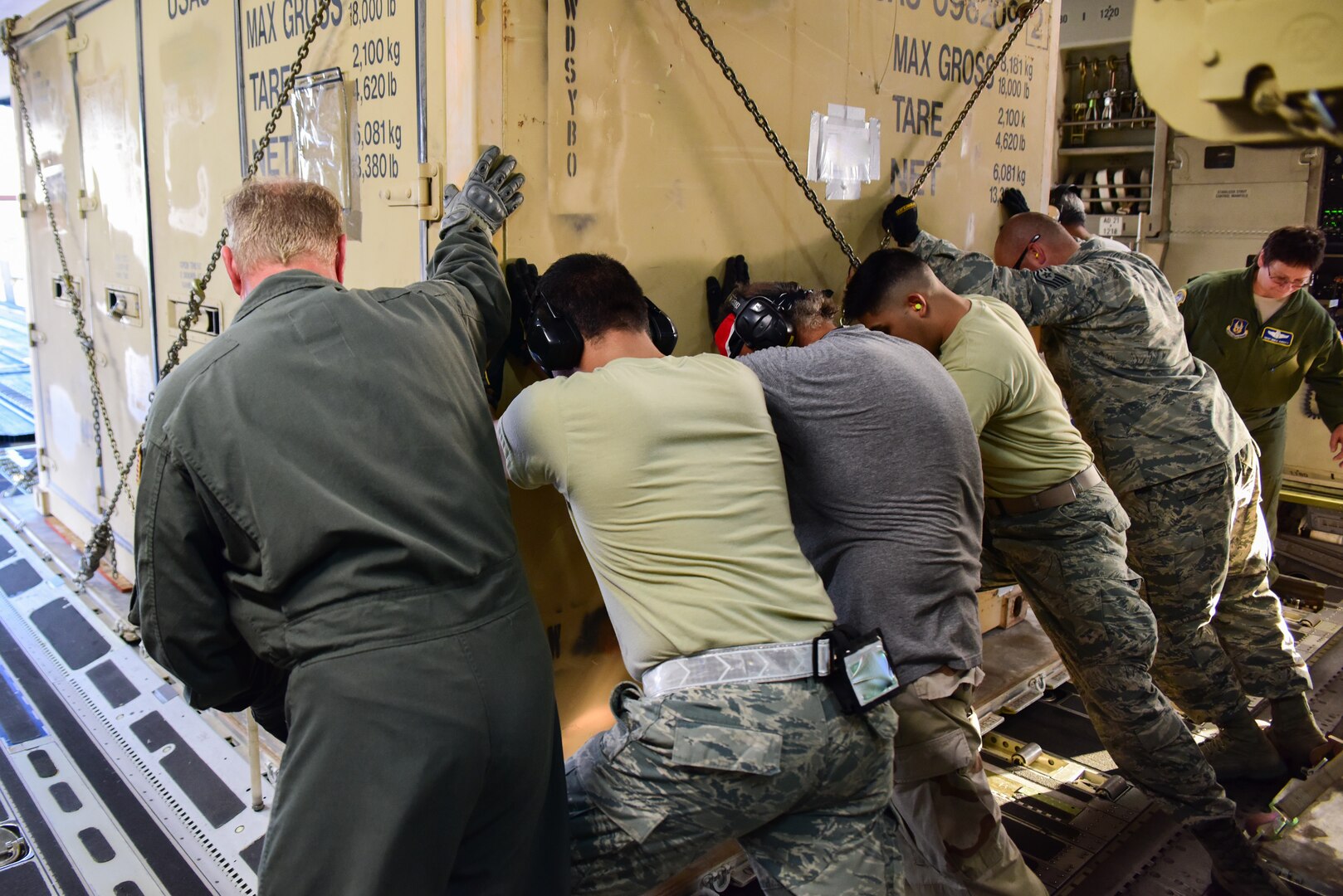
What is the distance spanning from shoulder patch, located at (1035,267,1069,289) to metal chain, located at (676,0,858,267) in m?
0.68

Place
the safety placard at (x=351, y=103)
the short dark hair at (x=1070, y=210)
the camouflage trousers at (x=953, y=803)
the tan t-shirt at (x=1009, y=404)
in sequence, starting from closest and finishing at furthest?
the camouflage trousers at (x=953, y=803)
the safety placard at (x=351, y=103)
the tan t-shirt at (x=1009, y=404)
the short dark hair at (x=1070, y=210)

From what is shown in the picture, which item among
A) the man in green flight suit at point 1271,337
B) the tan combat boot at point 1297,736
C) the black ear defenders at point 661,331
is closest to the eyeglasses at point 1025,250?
the man in green flight suit at point 1271,337

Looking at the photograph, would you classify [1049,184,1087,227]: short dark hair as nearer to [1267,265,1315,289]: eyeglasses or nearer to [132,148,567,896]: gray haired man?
[1267,265,1315,289]: eyeglasses

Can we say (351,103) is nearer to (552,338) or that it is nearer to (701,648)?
(552,338)

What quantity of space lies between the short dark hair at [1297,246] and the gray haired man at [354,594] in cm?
469

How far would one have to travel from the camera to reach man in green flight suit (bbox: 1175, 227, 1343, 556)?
16.8 ft

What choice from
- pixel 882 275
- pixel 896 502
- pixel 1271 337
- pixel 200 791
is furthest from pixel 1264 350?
pixel 200 791

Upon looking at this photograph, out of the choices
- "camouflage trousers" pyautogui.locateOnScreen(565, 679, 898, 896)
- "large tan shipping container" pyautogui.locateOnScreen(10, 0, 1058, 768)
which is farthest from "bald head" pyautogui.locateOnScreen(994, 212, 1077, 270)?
"camouflage trousers" pyautogui.locateOnScreen(565, 679, 898, 896)

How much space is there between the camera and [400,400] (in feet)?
6.43

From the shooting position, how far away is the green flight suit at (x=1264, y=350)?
5254 mm

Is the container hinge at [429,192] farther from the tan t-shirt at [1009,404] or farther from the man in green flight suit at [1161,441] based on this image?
the man in green flight suit at [1161,441]

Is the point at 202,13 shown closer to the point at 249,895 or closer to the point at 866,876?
the point at 249,895

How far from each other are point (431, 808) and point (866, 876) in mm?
900

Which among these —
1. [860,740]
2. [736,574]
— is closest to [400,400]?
[736,574]
